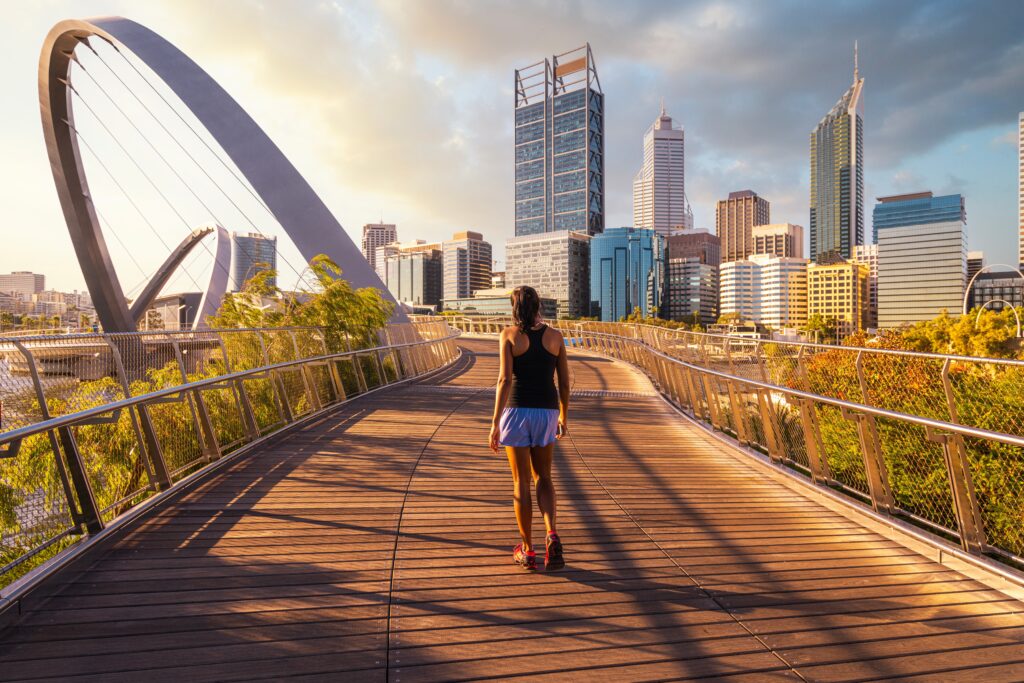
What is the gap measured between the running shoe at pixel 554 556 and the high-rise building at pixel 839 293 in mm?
181554

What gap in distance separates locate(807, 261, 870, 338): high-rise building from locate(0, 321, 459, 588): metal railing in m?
179

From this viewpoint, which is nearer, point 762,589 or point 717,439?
point 762,589

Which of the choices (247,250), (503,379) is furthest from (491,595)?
(247,250)

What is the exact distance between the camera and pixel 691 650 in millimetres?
2879

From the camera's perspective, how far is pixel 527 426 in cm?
374

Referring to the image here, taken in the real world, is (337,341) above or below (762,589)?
above

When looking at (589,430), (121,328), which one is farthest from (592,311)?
(589,430)

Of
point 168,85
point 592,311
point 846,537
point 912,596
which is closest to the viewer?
point 912,596

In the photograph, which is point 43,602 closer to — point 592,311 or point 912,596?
point 912,596

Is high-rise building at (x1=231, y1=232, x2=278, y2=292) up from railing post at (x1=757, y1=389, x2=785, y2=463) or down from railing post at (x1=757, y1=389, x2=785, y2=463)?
up

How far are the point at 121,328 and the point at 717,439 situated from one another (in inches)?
909

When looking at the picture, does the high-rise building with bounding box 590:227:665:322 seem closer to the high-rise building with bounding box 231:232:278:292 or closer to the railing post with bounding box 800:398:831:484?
the high-rise building with bounding box 231:232:278:292

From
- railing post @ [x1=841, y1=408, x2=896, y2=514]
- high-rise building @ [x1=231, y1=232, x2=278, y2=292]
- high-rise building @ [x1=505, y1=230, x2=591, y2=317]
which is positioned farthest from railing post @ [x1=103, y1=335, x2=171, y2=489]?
high-rise building @ [x1=505, y1=230, x2=591, y2=317]

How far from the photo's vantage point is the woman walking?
3738 millimetres
